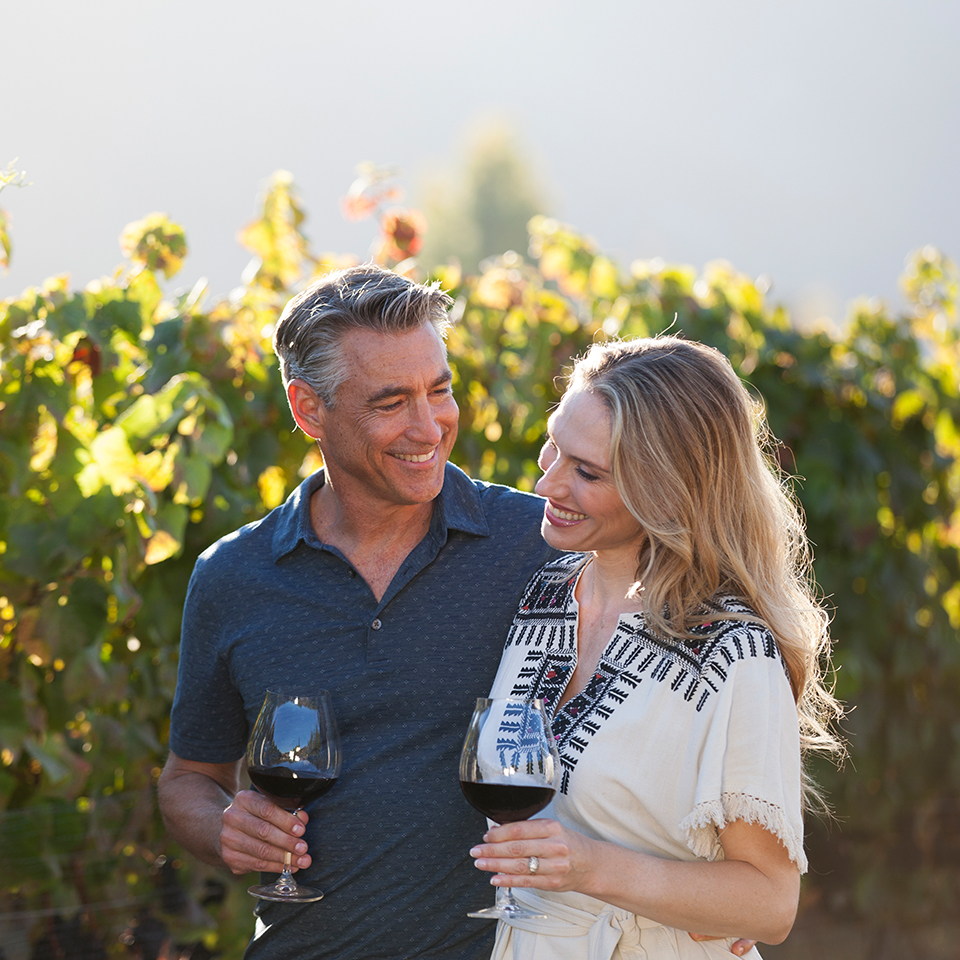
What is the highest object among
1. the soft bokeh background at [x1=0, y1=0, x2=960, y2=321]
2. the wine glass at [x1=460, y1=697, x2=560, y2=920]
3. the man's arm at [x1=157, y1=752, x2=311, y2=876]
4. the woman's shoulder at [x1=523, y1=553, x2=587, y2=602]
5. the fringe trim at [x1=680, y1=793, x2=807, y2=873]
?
the soft bokeh background at [x1=0, y1=0, x2=960, y2=321]

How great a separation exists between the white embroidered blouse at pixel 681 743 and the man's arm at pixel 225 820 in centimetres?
39

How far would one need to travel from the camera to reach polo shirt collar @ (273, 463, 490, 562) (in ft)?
6.64

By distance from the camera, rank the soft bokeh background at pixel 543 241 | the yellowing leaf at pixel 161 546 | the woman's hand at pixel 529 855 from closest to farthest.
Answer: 1. the woman's hand at pixel 529 855
2. the yellowing leaf at pixel 161 546
3. the soft bokeh background at pixel 543 241

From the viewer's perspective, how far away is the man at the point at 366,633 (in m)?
1.85

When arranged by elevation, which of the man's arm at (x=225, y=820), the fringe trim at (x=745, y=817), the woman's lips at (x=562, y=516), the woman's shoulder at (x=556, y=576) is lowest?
the man's arm at (x=225, y=820)

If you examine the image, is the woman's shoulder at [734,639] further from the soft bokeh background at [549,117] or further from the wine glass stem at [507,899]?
the soft bokeh background at [549,117]

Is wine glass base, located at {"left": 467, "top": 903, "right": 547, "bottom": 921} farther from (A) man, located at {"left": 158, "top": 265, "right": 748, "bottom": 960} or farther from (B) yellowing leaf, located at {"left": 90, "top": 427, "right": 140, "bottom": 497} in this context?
(B) yellowing leaf, located at {"left": 90, "top": 427, "right": 140, "bottom": 497}

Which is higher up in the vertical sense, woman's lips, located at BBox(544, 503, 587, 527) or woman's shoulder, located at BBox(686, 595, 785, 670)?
woman's lips, located at BBox(544, 503, 587, 527)

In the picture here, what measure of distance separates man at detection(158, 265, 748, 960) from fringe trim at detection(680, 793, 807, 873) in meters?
0.42

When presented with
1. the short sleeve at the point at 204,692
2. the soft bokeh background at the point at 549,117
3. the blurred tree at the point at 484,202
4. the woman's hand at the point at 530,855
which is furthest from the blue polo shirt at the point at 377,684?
the blurred tree at the point at 484,202

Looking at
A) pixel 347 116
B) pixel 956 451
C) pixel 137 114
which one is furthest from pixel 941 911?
pixel 347 116

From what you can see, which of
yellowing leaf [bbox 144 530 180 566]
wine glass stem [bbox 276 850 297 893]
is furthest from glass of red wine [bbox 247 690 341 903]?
yellowing leaf [bbox 144 530 180 566]

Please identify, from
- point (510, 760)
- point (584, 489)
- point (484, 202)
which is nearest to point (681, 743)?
point (510, 760)

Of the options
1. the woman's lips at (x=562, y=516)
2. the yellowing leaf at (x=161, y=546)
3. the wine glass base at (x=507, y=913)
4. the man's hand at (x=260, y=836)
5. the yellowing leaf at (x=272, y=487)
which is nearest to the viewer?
the wine glass base at (x=507, y=913)
